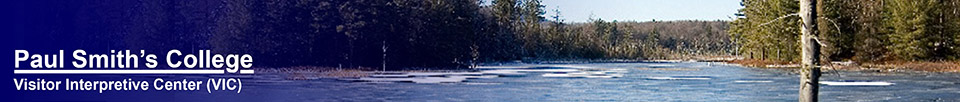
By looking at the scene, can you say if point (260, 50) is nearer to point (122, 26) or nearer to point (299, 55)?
point (299, 55)

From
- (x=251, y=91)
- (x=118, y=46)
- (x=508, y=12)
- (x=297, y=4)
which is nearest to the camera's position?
(x=251, y=91)

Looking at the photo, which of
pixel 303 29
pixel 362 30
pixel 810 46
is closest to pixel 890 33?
pixel 362 30

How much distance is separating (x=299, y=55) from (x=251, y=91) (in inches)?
1174

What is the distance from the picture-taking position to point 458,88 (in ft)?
113

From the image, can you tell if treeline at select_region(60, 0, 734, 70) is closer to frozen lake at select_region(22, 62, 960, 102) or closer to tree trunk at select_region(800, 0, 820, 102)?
frozen lake at select_region(22, 62, 960, 102)

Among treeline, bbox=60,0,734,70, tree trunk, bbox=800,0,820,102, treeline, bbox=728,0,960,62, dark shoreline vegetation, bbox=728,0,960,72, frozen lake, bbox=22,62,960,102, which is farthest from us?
treeline, bbox=728,0,960,62

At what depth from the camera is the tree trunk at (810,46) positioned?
10.4 meters

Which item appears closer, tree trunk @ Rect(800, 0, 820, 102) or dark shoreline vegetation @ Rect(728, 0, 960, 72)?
tree trunk @ Rect(800, 0, 820, 102)

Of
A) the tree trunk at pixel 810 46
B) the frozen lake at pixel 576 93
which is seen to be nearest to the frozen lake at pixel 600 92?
the frozen lake at pixel 576 93

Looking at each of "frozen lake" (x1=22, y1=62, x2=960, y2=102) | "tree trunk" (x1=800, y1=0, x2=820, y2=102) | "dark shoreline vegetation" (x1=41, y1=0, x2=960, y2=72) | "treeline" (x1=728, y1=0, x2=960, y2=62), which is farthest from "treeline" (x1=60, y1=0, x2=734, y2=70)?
"tree trunk" (x1=800, y1=0, x2=820, y2=102)

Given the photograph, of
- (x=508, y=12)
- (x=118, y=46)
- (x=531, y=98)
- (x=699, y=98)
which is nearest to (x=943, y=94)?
(x=699, y=98)

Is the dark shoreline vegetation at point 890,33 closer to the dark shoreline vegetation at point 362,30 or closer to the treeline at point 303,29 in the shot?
the dark shoreline vegetation at point 362,30

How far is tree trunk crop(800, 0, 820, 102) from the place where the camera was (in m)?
10.4

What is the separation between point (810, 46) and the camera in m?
10.4
